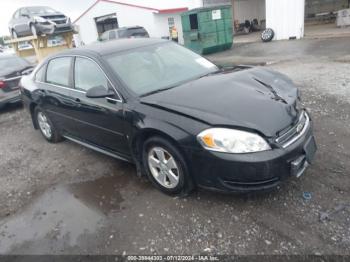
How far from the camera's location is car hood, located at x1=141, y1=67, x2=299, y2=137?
2.78 metres

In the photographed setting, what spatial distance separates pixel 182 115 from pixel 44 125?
3489 mm

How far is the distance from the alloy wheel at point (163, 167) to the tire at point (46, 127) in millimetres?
2529

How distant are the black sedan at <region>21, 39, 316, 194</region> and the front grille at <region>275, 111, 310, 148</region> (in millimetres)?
11

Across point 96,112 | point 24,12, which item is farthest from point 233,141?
point 24,12

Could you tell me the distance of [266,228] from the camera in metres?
2.77

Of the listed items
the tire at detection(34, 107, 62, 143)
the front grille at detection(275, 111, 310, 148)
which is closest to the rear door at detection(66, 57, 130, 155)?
the tire at detection(34, 107, 62, 143)

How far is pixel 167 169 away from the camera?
3236 mm

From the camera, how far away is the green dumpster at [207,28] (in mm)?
13859

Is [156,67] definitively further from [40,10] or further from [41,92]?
[40,10]

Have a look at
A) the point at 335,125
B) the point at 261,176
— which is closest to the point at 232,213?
the point at 261,176

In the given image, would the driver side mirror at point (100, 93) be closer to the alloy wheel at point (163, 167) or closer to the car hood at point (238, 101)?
the car hood at point (238, 101)

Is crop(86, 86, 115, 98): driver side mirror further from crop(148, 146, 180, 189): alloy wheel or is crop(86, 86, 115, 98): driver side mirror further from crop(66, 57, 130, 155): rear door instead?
crop(148, 146, 180, 189): alloy wheel

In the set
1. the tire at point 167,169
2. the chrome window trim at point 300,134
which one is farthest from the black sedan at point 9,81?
the chrome window trim at point 300,134

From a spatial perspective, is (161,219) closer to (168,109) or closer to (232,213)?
(232,213)
